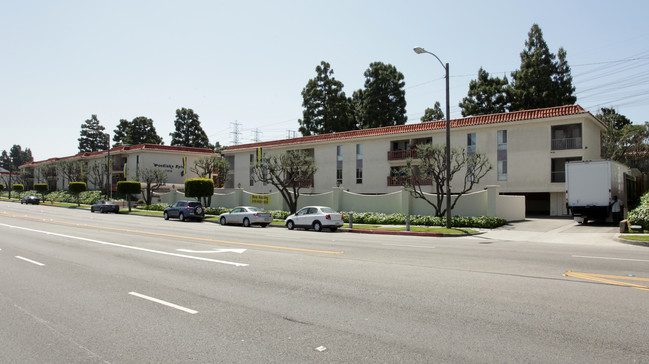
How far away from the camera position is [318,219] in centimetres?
2456

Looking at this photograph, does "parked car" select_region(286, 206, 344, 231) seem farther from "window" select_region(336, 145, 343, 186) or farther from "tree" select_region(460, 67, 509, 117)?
"tree" select_region(460, 67, 509, 117)

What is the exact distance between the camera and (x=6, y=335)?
17.7 ft

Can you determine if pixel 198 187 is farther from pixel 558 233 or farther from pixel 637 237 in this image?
pixel 637 237

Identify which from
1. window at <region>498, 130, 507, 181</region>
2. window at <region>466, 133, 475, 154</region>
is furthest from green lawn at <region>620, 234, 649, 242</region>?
window at <region>466, 133, 475, 154</region>

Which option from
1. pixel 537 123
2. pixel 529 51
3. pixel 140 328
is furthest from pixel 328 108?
pixel 140 328

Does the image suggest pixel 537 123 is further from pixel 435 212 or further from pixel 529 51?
pixel 529 51

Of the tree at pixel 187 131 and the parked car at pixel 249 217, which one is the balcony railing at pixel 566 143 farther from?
the tree at pixel 187 131

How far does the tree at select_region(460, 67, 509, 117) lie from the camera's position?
5262 centimetres

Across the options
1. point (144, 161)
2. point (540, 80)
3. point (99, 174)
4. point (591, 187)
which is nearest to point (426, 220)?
point (591, 187)

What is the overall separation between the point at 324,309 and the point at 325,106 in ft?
186

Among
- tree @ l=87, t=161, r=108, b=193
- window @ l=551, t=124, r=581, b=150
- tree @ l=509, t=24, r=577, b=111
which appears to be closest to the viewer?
window @ l=551, t=124, r=581, b=150

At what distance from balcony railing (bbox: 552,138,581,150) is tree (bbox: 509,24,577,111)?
59.7ft

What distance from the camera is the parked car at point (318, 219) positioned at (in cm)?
2428

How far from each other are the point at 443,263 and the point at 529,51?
49.0 meters
